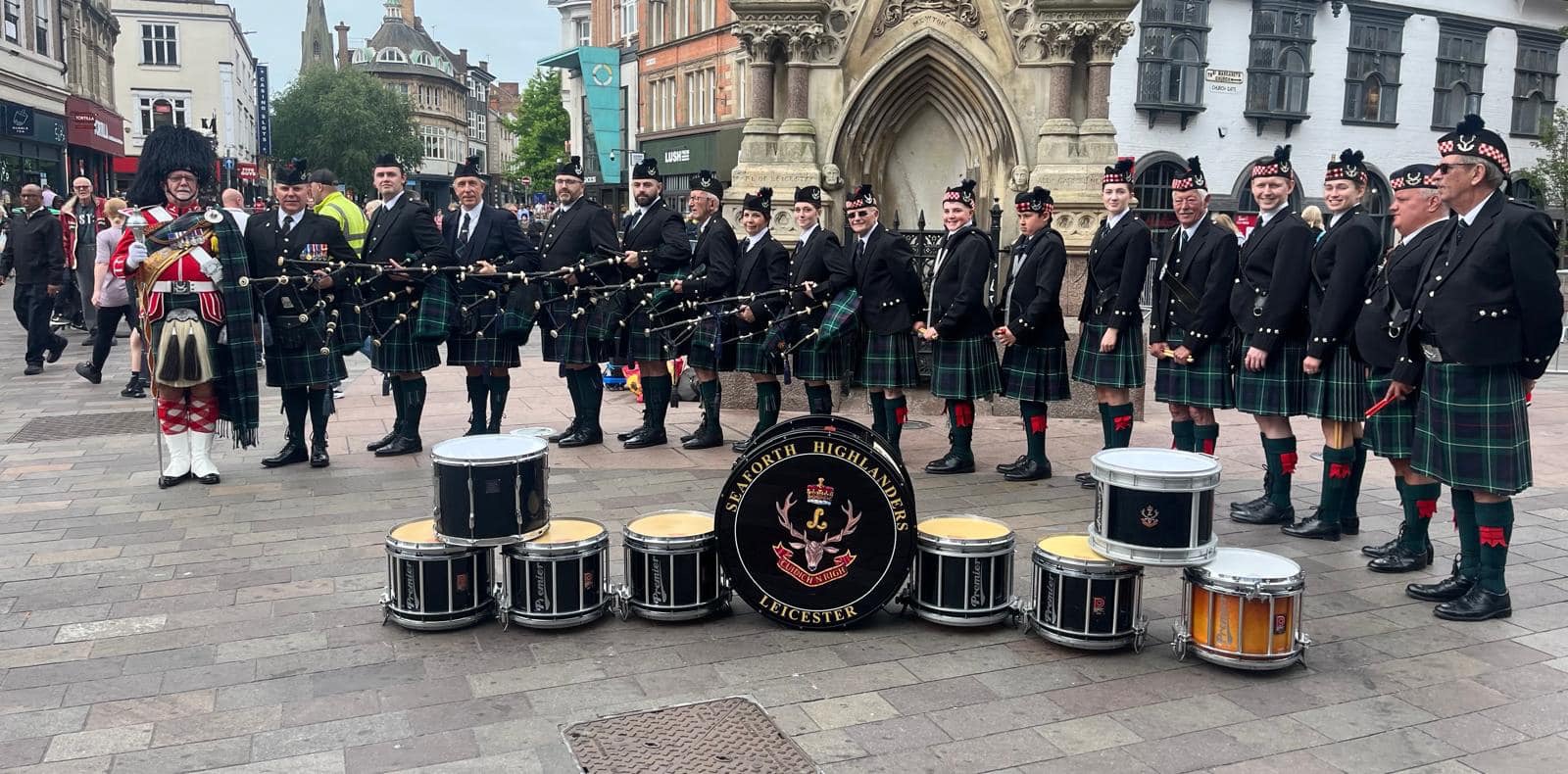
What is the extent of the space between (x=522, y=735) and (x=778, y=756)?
2.74 ft

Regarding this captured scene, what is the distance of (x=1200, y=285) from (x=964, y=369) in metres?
1.56

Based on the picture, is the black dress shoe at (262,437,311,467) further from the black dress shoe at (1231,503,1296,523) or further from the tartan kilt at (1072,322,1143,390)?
the black dress shoe at (1231,503,1296,523)

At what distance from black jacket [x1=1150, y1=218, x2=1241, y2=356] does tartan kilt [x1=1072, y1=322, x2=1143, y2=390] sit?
9.8 inches

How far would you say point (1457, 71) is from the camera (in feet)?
90.0

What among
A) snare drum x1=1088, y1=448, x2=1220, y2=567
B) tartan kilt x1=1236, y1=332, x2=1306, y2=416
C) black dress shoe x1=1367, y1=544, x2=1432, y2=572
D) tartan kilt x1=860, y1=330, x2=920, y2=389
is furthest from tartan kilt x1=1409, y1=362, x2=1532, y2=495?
tartan kilt x1=860, y1=330, x2=920, y2=389

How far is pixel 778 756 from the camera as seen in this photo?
12.4ft

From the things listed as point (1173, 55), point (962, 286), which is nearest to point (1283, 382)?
point (962, 286)

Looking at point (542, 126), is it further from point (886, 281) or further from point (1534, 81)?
point (886, 281)

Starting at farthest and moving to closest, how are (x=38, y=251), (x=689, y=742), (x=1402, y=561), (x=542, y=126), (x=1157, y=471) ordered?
1. (x=542, y=126)
2. (x=38, y=251)
3. (x=1402, y=561)
4. (x=1157, y=471)
5. (x=689, y=742)

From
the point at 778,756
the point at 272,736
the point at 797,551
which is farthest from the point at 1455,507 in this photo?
the point at 272,736

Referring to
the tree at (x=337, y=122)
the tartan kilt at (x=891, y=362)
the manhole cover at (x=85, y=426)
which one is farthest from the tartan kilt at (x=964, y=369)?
the tree at (x=337, y=122)

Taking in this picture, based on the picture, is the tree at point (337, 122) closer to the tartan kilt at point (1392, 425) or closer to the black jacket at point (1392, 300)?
the black jacket at point (1392, 300)

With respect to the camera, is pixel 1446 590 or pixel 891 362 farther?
pixel 891 362

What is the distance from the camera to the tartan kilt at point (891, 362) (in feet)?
25.8
